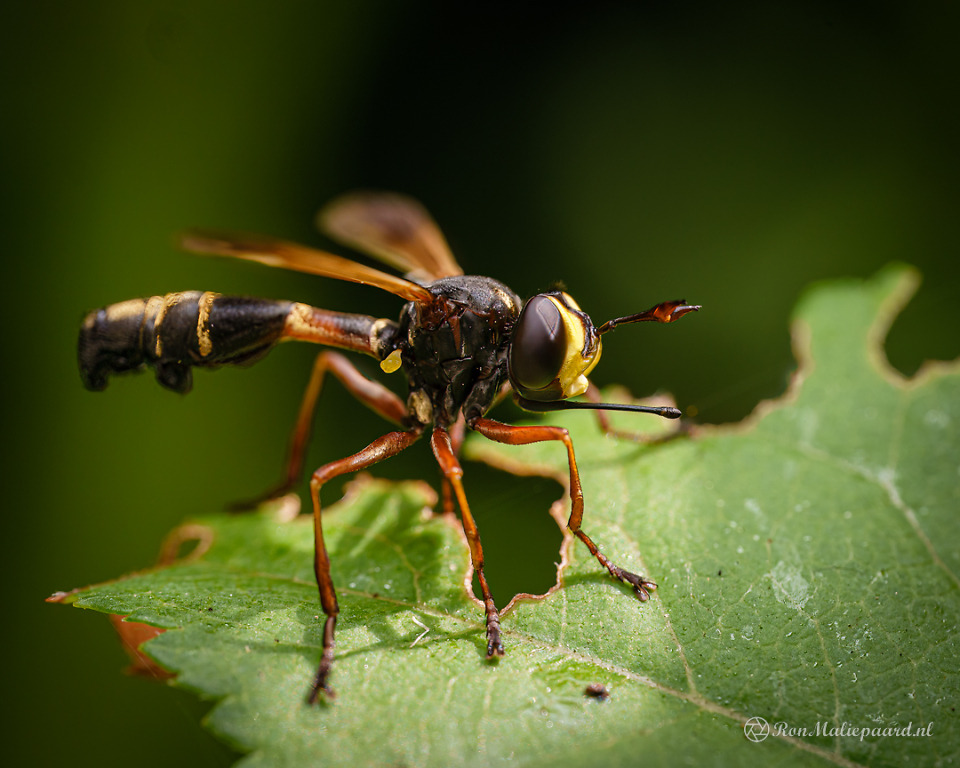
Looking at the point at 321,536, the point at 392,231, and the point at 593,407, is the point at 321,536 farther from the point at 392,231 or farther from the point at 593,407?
the point at 392,231

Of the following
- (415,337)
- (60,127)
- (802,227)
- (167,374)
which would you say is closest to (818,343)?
(802,227)

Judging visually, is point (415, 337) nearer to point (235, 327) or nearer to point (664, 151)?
point (235, 327)

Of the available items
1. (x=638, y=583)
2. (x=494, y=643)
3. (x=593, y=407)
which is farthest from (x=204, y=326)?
(x=638, y=583)
